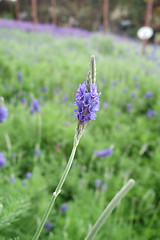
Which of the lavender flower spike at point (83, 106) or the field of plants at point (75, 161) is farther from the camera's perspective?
the field of plants at point (75, 161)

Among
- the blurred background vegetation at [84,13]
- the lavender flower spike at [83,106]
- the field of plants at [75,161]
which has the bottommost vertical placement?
the field of plants at [75,161]

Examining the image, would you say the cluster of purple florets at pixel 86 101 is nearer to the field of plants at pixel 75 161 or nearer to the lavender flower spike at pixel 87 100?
the lavender flower spike at pixel 87 100

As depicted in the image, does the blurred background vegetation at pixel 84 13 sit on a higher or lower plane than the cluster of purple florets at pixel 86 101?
higher

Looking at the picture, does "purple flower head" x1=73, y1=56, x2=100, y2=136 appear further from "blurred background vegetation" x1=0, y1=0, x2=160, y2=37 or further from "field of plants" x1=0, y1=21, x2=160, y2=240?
"blurred background vegetation" x1=0, y1=0, x2=160, y2=37

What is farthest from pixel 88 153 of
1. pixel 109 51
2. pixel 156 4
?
pixel 156 4

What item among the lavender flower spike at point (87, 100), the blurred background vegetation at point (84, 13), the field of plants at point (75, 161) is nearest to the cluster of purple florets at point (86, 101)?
the lavender flower spike at point (87, 100)

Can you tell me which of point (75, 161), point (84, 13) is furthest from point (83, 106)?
point (84, 13)

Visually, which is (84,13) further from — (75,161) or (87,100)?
(87,100)
